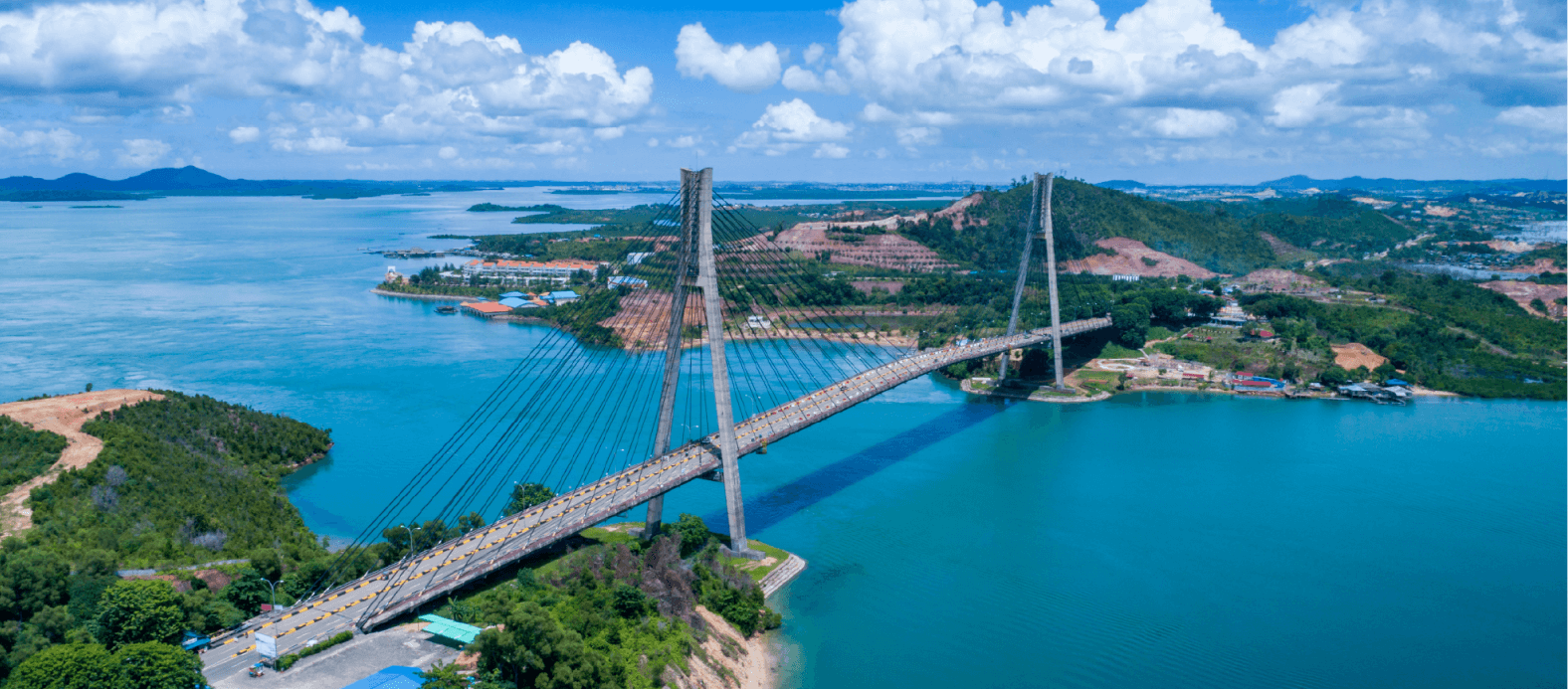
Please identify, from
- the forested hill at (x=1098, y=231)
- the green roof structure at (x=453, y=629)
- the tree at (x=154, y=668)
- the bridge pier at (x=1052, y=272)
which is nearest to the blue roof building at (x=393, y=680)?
the green roof structure at (x=453, y=629)

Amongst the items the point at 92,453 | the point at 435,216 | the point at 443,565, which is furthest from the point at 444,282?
the point at 435,216

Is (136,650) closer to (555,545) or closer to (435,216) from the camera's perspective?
(555,545)

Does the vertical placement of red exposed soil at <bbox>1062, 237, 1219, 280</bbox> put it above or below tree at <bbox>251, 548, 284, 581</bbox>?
above

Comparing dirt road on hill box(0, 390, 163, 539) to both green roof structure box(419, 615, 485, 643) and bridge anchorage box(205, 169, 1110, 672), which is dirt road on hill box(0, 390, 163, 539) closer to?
bridge anchorage box(205, 169, 1110, 672)

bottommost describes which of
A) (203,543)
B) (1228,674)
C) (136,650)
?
(1228,674)

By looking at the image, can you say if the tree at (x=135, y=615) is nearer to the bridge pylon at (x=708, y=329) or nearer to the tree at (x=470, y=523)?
the tree at (x=470, y=523)

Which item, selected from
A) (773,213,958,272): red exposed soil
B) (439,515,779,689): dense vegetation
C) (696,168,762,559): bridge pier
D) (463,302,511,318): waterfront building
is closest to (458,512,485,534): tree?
(439,515,779,689): dense vegetation
